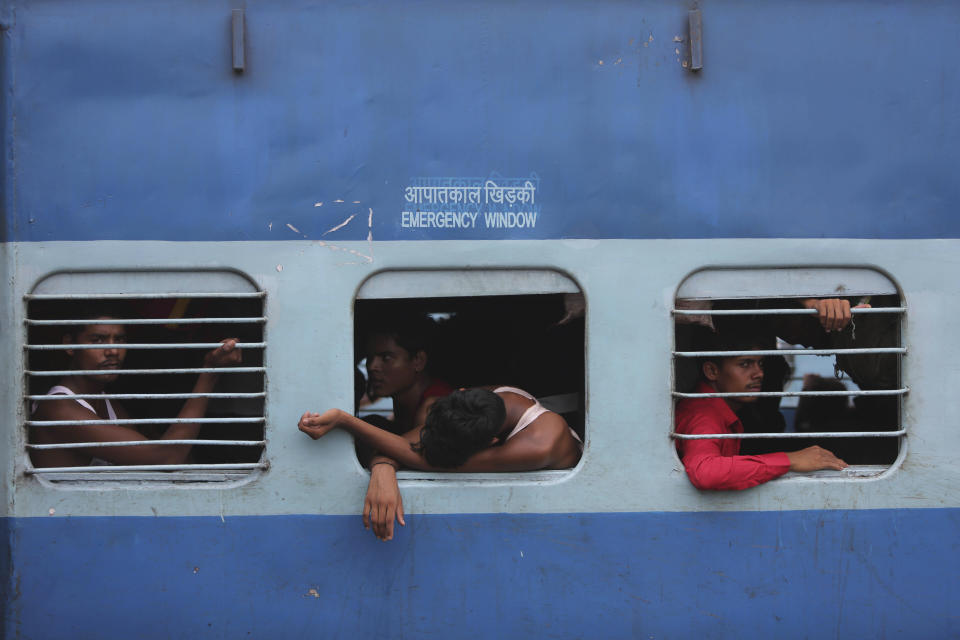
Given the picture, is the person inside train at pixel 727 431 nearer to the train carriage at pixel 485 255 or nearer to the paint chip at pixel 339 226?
the train carriage at pixel 485 255

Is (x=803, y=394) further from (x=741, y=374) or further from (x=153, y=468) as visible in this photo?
(x=153, y=468)

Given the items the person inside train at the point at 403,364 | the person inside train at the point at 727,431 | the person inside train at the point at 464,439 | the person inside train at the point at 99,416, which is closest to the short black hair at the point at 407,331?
the person inside train at the point at 403,364

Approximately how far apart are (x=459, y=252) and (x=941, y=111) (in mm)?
1601

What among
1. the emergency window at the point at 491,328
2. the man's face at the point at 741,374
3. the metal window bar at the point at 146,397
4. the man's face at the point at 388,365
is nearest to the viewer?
the metal window bar at the point at 146,397

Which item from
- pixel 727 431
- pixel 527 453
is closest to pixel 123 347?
pixel 527 453

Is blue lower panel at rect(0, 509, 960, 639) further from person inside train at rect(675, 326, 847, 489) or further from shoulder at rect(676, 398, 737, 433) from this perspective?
shoulder at rect(676, 398, 737, 433)

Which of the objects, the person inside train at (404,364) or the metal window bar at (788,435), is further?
the person inside train at (404,364)

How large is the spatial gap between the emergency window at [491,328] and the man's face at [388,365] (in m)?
0.03

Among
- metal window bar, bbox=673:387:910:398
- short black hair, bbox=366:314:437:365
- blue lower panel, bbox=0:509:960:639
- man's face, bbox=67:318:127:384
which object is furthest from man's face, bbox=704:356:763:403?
man's face, bbox=67:318:127:384

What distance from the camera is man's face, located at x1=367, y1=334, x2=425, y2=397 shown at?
2.95m

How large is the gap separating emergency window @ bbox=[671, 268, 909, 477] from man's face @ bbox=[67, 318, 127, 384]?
1801mm

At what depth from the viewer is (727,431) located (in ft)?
8.62

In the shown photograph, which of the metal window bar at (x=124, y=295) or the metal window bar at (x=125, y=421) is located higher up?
the metal window bar at (x=124, y=295)

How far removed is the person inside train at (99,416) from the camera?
7.97 ft
